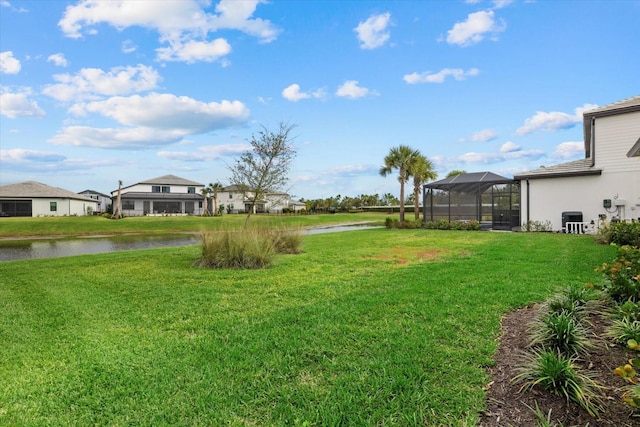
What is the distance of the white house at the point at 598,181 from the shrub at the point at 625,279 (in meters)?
11.6

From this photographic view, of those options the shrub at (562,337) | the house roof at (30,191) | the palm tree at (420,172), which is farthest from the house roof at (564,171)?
the house roof at (30,191)

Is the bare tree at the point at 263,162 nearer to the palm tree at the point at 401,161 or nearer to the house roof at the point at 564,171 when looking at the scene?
the palm tree at the point at 401,161

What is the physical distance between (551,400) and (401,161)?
74.4 ft

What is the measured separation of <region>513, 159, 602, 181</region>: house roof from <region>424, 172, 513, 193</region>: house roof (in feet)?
6.40

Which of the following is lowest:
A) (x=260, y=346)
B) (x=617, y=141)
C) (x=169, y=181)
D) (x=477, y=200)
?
(x=260, y=346)

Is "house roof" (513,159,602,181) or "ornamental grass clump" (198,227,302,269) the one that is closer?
"ornamental grass clump" (198,227,302,269)

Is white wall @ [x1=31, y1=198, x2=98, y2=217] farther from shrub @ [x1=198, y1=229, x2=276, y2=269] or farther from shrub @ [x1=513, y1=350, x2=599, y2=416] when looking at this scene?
shrub @ [x1=513, y1=350, x2=599, y2=416]

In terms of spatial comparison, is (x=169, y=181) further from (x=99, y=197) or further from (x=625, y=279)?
(x=625, y=279)

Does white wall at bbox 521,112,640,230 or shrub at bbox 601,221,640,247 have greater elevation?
white wall at bbox 521,112,640,230

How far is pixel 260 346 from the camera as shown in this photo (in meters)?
3.37

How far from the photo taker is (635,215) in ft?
46.0

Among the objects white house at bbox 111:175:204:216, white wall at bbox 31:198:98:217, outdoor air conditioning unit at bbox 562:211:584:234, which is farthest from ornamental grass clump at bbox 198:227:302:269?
white wall at bbox 31:198:98:217

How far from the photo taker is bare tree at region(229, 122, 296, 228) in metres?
15.0

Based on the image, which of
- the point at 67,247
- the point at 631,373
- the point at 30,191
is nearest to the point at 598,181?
the point at 631,373
